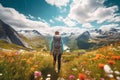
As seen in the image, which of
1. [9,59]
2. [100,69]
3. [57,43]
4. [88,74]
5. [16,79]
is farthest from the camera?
[57,43]

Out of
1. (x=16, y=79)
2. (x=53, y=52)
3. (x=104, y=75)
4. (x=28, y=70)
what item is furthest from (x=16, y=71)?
(x=53, y=52)

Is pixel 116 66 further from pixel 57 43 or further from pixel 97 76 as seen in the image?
pixel 57 43

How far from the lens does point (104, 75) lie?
9766 millimetres

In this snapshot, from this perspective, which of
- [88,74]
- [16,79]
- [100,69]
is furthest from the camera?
[100,69]

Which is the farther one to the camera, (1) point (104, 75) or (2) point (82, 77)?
(1) point (104, 75)

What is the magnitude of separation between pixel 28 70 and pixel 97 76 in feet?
10.7

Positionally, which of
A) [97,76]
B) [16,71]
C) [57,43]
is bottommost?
[97,76]

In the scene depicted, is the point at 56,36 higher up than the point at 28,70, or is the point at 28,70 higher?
the point at 56,36

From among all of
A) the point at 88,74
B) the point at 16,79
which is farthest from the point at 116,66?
the point at 16,79

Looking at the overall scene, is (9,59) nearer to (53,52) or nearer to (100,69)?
(100,69)

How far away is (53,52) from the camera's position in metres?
14.6

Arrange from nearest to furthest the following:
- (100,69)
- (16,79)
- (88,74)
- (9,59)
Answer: (16,79)
(9,59)
(88,74)
(100,69)

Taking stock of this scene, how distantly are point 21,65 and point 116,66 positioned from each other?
512cm

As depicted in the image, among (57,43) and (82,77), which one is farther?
(57,43)
